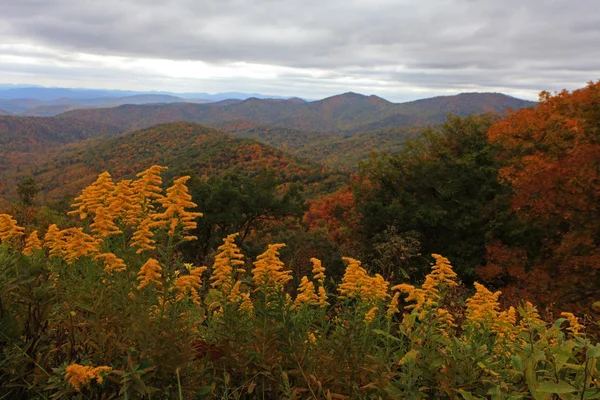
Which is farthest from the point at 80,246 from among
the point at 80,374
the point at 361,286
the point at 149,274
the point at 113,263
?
the point at 361,286

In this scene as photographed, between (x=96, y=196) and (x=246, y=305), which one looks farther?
(x=96, y=196)

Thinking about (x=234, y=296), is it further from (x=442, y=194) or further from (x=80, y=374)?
(x=442, y=194)

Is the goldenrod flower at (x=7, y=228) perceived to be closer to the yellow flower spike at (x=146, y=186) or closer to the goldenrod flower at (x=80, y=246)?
the goldenrod flower at (x=80, y=246)

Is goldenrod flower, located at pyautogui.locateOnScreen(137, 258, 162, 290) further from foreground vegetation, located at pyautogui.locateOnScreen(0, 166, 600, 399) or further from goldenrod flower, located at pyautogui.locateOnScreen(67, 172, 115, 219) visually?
goldenrod flower, located at pyautogui.locateOnScreen(67, 172, 115, 219)

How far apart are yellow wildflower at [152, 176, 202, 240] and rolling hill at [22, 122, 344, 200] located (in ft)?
153

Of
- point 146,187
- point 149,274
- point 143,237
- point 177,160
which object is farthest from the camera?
point 177,160

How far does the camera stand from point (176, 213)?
262 cm

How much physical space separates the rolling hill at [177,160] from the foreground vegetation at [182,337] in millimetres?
46629

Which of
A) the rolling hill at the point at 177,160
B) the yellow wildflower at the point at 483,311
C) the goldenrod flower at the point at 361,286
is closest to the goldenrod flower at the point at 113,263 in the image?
the goldenrod flower at the point at 361,286

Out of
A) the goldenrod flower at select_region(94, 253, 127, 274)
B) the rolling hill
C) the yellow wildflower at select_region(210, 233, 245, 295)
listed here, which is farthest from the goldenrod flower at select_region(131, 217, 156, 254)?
the rolling hill

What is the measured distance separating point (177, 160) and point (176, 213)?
9387cm

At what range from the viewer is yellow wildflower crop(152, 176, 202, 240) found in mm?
2497

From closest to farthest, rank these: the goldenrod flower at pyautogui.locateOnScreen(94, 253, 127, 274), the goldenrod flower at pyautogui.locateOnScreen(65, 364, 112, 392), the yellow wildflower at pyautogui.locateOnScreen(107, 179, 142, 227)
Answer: the goldenrod flower at pyautogui.locateOnScreen(65, 364, 112, 392) < the goldenrod flower at pyautogui.locateOnScreen(94, 253, 127, 274) < the yellow wildflower at pyautogui.locateOnScreen(107, 179, 142, 227)

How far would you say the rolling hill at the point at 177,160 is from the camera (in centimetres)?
6956
